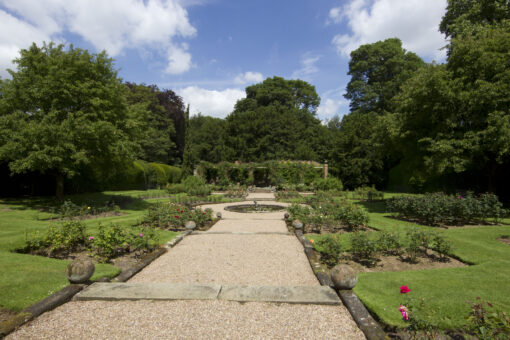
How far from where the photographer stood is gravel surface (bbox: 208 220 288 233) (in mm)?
8840

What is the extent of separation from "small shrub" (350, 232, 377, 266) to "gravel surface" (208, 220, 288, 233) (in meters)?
3.12

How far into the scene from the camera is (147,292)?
3889mm

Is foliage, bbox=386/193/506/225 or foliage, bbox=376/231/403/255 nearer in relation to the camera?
foliage, bbox=376/231/403/255

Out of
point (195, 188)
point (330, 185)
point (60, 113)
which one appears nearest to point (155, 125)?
point (195, 188)

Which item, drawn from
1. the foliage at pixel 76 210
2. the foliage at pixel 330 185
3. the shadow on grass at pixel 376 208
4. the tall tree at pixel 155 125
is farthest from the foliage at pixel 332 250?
the tall tree at pixel 155 125

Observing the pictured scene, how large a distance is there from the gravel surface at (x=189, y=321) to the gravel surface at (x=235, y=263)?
0.99m

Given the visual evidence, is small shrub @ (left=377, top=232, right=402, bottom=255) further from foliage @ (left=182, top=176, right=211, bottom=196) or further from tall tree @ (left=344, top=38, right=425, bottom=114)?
tall tree @ (left=344, top=38, right=425, bottom=114)

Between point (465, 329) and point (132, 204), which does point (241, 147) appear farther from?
point (465, 329)

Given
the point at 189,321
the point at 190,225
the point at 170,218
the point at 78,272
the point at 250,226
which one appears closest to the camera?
the point at 189,321

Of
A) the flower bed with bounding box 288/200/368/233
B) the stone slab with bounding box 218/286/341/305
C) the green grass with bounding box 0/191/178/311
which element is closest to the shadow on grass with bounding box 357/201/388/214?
the flower bed with bounding box 288/200/368/233

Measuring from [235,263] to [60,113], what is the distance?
10.6m

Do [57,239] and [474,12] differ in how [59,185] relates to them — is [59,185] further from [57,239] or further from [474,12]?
[474,12]

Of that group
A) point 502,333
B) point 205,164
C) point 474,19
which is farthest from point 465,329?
point 205,164

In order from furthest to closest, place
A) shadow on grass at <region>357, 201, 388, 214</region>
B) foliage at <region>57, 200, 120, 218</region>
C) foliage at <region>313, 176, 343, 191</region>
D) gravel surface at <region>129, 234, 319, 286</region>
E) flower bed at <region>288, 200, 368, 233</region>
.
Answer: foliage at <region>313, 176, 343, 191</region> → shadow on grass at <region>357, 201, 388, 214</region> → foliage at <region>57, 200, 120, 218</region> → flower bed at <region>288, 200, 368, 233</region> → gravel surface at <region>129, 234, 319, 286</region>
